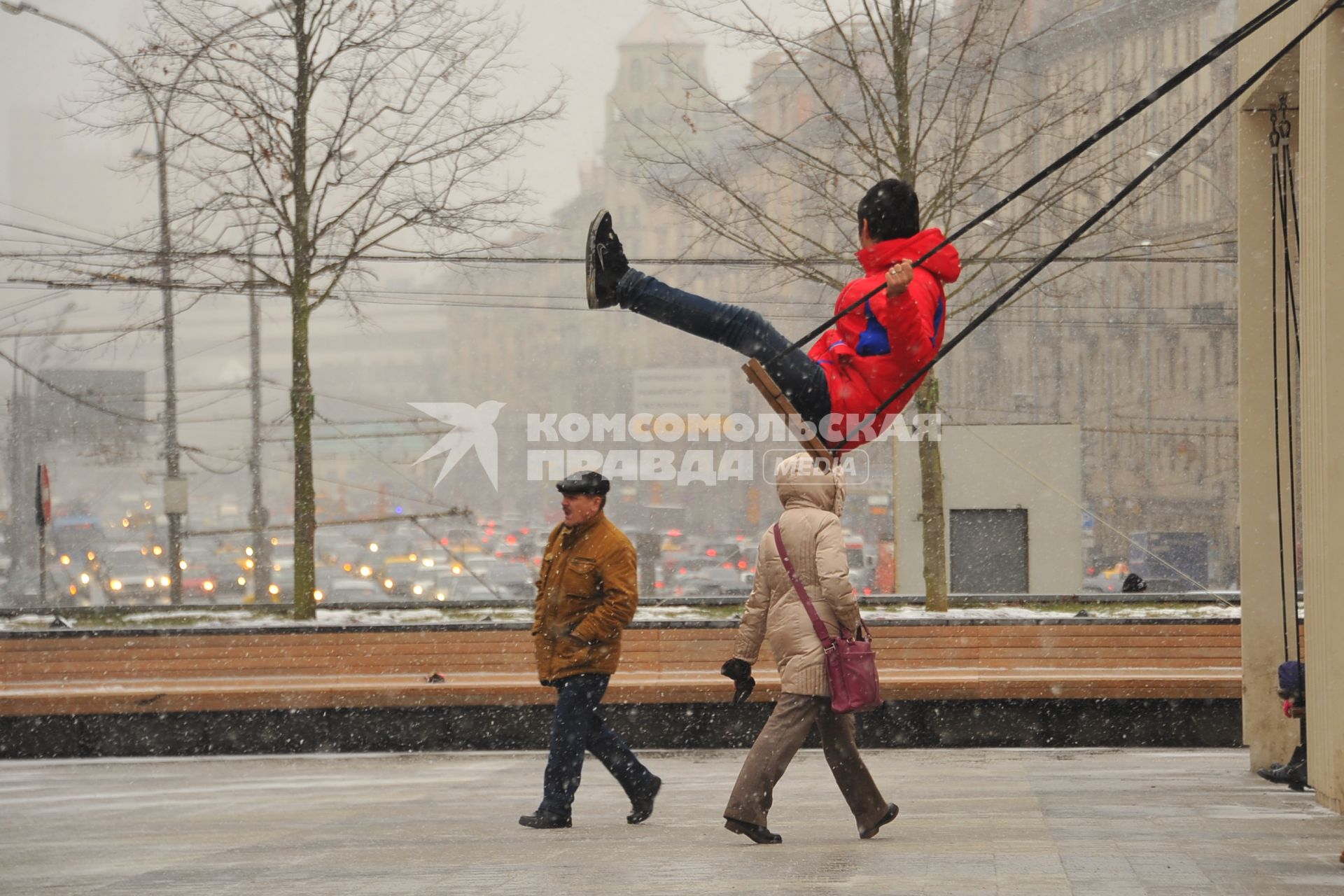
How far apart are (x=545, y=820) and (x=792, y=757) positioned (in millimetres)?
1229

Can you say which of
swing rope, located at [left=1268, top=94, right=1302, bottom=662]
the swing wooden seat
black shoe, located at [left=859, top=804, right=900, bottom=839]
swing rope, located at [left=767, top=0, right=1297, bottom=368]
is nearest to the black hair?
swing rope, located at [left=767, top=0, right=1297, bottom=368]

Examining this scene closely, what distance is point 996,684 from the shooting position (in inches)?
385

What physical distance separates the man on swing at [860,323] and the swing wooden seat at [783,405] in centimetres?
2

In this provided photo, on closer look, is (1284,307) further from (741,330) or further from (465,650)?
(465,650)

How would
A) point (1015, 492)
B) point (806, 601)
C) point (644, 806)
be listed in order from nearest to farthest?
point (806, 601) < point (644, 806) < point (1015, 492)

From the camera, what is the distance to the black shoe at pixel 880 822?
5.88 m

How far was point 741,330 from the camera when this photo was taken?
12.3 ft

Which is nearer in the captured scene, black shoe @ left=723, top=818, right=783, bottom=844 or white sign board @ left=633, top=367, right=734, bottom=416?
black shoe @ left=723, top=818, right=783, bottom=844

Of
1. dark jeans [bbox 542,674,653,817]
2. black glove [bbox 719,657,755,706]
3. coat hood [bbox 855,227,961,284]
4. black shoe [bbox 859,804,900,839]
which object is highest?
coat hood [bbox 855,227,961,284]

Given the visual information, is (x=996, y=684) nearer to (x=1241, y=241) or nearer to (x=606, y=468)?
(x=1241, y=241)

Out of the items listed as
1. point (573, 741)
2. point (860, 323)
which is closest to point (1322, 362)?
point (860, 323)

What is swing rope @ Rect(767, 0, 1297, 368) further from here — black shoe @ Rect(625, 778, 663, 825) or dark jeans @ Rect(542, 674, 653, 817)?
black shoe @ Rect(625, 778, 663, 825)

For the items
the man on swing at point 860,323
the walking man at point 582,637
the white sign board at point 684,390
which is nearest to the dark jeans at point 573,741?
the walking man at point 582,637

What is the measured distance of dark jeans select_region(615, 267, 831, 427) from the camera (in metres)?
3.67
